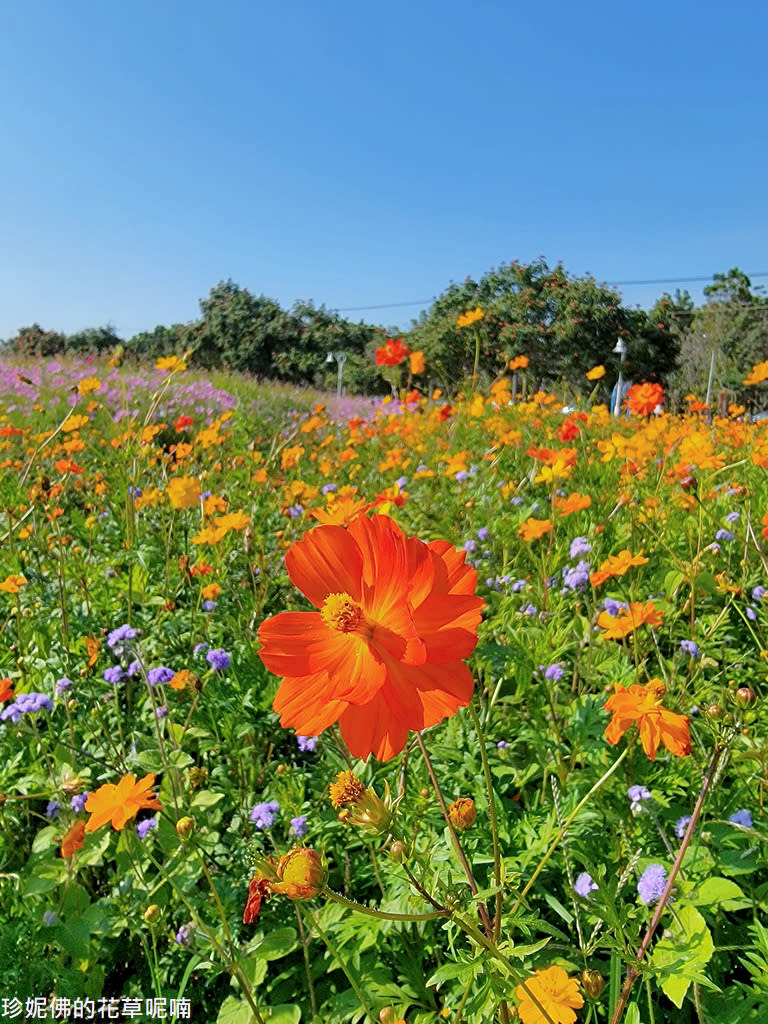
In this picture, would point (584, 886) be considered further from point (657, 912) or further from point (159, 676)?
point (159, 676)

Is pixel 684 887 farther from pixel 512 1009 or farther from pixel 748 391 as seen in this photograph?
pixel 748 391

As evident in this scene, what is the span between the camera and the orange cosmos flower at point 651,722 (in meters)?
0.70

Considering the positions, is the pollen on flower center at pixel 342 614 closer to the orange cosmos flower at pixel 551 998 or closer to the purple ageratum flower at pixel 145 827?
the orange cosmos flower at pixel 551 998

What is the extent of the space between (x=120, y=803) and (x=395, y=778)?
21.1 inches

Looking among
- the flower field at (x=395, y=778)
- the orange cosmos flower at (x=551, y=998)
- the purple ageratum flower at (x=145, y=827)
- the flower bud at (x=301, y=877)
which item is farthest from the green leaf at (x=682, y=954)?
the purple ageratum flower at (x=145, y=827)

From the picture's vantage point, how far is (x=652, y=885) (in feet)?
2.49

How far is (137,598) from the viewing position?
1.92m

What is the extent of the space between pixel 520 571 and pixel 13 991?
1.44 metres

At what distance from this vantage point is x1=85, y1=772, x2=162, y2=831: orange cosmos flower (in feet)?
2.46

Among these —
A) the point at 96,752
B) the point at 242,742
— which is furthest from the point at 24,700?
the point at 242,742

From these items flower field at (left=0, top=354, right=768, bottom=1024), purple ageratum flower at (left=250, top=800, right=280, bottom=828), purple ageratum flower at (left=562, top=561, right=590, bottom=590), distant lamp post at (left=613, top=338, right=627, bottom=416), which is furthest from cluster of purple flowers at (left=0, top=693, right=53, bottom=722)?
distant lamp post at (left=613, top=338, right=627, bottom=416)

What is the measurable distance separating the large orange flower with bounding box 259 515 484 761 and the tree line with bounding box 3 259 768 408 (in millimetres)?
1820

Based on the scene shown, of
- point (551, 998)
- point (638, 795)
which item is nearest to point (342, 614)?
point (551, 998)

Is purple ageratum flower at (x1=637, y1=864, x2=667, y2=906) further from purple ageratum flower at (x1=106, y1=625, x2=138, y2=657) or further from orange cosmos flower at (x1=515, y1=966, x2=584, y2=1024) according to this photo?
purple ageratum flower at (x1=106, y1=625, x2=138, y2=657)
